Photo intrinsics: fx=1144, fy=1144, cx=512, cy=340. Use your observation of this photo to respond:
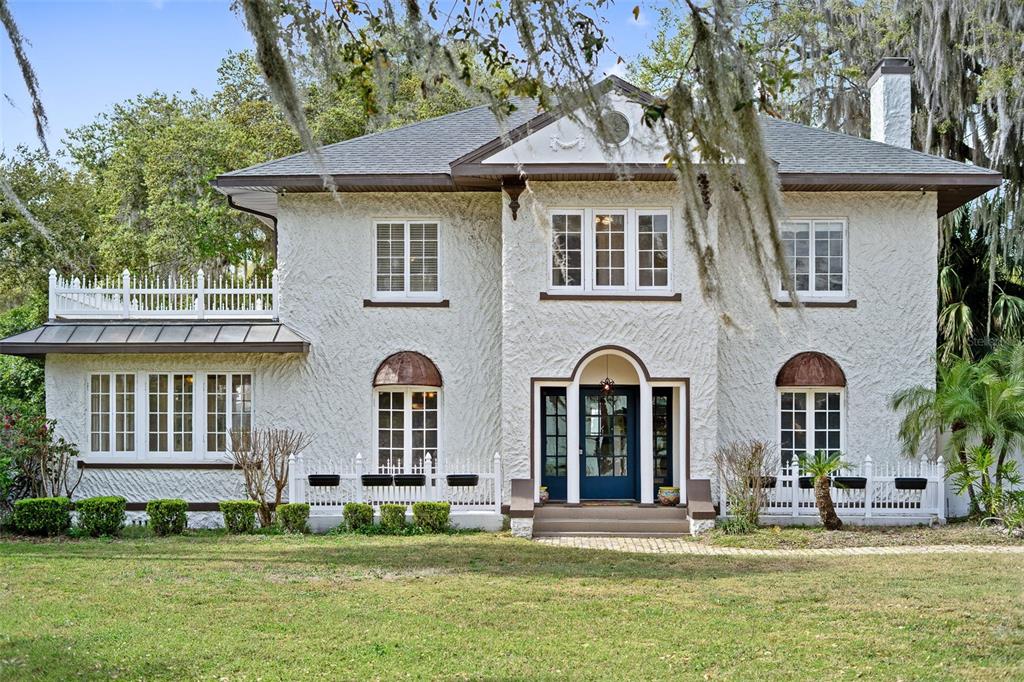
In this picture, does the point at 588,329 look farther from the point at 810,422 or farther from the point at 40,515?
the point at 40,515

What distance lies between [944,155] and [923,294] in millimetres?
5549

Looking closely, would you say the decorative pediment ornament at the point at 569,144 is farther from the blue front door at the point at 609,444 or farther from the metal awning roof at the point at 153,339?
the metal awning roof at the point at 153,339

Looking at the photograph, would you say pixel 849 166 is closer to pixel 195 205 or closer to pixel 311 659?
pixel 311 659

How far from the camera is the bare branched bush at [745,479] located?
A: 16609 mm

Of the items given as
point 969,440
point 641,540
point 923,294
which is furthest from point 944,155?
point 641,540

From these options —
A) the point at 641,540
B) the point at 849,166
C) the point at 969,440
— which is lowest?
the point at 641,540

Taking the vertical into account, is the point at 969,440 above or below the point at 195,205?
below

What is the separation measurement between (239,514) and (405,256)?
480cm

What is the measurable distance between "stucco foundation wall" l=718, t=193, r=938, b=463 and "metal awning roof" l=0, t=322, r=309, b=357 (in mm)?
7144

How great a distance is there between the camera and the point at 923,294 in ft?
59.8

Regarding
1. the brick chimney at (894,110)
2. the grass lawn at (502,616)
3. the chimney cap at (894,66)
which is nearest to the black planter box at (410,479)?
the grass lawn at (502,616)

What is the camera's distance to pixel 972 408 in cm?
1664

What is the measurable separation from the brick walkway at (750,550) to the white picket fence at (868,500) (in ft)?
6.47

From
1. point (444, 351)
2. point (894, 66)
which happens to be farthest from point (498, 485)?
point (894, 66)
